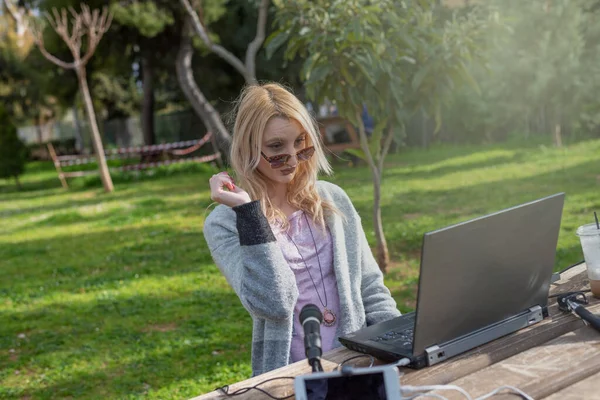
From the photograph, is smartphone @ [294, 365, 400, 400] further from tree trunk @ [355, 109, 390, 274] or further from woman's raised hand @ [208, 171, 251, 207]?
tree trunk @ [355, 109, 390, 274]

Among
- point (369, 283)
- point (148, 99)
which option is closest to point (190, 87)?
point (148, 99)

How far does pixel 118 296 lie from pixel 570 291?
561 centimetres

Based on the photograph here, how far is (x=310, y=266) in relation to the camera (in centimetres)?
275

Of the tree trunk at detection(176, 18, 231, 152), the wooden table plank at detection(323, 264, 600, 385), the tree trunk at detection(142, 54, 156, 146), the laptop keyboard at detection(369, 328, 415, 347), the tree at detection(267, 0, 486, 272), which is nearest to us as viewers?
the wooden table plank at detection(323, 264, 600, 385)

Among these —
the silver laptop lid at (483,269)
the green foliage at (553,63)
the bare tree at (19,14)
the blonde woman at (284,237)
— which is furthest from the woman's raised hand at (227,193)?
the bare tree at (19,14)

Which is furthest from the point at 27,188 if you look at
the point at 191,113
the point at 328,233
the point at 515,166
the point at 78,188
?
the point at 328,233

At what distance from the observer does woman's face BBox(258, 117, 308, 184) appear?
106 inches

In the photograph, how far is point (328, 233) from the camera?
2.80m

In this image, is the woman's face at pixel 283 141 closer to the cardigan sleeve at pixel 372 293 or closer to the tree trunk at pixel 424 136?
the cardigan sleeve at pixel 372 293

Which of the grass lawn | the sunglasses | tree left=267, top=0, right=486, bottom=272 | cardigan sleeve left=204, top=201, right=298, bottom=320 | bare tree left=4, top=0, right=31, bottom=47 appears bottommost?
the grass lawn

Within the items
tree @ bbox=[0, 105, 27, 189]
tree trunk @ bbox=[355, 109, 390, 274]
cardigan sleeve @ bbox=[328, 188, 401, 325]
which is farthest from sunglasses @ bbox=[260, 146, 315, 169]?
tree @ bbox=[0, 105, 27, 189]

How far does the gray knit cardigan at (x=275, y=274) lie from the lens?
8.02 feet

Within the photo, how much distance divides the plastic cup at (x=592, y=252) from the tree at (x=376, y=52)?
3.69m

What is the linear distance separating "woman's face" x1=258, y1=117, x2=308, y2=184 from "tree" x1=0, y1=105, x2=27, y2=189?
1807 centimetres
